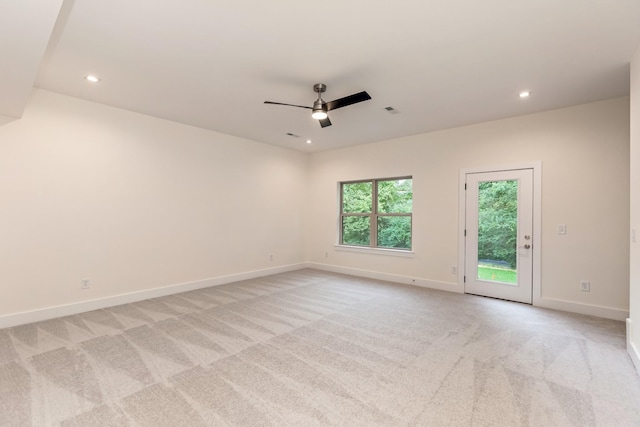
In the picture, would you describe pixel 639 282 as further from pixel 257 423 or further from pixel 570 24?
pixel 257 423

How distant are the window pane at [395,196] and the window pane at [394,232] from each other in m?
0.17

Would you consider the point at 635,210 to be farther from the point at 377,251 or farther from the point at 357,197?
the point at 357,197

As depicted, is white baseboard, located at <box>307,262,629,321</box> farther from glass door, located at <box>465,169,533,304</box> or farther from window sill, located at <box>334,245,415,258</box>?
window sill, located at <box>334,245,415,258</box>

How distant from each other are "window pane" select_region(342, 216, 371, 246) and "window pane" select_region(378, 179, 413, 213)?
1.54 ft

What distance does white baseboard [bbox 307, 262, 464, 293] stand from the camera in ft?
15.6

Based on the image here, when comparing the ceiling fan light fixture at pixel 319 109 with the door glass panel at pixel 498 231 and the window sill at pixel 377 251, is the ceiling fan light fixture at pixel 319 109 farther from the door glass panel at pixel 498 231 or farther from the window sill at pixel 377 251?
the window sill at pixel 377 251

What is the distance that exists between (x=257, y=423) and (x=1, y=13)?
2.84 metres

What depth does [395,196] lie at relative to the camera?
221 inches

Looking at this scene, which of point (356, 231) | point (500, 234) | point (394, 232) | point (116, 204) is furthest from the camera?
point (356, 231)

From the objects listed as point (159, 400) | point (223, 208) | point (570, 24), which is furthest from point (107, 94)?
point (570, 24)

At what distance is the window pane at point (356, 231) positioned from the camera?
601 centimetres

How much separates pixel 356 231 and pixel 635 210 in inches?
165

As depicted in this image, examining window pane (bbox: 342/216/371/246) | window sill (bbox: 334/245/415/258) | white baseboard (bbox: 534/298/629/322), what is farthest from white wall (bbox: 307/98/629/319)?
window pane (bbox: 342/216/371/246)

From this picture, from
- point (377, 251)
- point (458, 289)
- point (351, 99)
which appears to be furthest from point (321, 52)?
point (458, 289)
